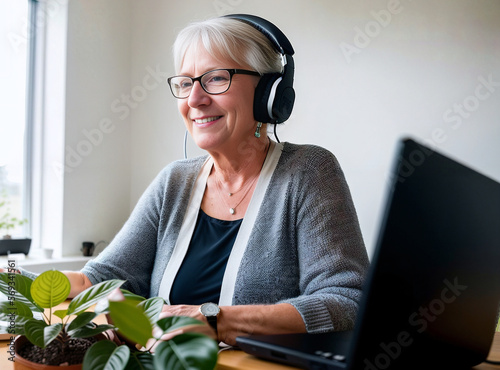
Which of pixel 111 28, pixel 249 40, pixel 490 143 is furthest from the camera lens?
pixel 111 28

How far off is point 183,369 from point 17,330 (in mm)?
249

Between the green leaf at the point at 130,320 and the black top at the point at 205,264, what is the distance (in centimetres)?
80

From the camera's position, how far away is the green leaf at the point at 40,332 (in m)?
0.56

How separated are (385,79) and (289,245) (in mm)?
1353

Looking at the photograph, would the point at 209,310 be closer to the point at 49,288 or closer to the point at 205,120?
the point at 49,288

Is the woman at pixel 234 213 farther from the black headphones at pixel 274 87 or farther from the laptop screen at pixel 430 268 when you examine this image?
the laptop screen at pixel 430 268

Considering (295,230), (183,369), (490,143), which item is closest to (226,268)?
(295,230)

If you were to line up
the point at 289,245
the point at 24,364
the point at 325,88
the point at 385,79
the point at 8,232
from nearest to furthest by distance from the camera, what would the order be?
the point at 24,364 < the point at 289,245 < the point at 385,79 < the point at 325,88 < the point at 8,232

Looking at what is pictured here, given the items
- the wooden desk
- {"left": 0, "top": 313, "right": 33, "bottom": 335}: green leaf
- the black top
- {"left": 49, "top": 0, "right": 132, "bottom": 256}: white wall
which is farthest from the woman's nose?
{"left": 49, "top": 0, "right": 132, "bottom": 256}: white wall

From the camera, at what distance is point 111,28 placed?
9.49 feet

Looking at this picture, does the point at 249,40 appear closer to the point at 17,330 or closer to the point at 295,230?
the point at 295,230

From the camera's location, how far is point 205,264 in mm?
1284

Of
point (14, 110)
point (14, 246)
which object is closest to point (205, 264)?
point (14, 246)

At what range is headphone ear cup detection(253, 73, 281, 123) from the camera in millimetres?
1356
